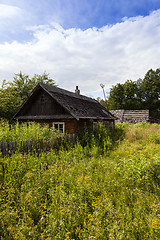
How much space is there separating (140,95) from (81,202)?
47.6 m

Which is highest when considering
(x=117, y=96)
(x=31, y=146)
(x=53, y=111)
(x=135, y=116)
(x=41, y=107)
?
(x=117, y=96)

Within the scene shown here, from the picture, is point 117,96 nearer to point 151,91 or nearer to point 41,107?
point 151,91

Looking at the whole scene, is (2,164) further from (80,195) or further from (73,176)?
(80,195)

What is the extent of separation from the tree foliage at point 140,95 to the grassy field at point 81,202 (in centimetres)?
4027

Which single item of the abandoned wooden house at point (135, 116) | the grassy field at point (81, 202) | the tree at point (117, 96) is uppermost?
the tree at point (117, 96)

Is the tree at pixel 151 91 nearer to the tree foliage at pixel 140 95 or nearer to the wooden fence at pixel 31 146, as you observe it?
the tree foliage at pixel 140 95

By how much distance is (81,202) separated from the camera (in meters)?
3.29

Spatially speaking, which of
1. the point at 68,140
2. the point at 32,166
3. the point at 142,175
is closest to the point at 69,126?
the point at 68,140

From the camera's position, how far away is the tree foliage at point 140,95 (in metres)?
42.8

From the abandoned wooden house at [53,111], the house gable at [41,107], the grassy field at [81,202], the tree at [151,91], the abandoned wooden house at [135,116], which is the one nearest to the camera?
the grassy field at [81,202]

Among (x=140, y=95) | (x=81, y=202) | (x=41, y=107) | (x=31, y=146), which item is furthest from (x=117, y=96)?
(x=81, y=202)

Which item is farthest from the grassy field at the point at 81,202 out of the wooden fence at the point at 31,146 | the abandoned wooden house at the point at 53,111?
the abandoned wooden house at the point at 53,111

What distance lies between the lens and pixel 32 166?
4.70 m

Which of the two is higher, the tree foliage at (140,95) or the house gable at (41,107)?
the tree foliage at (140,95)
